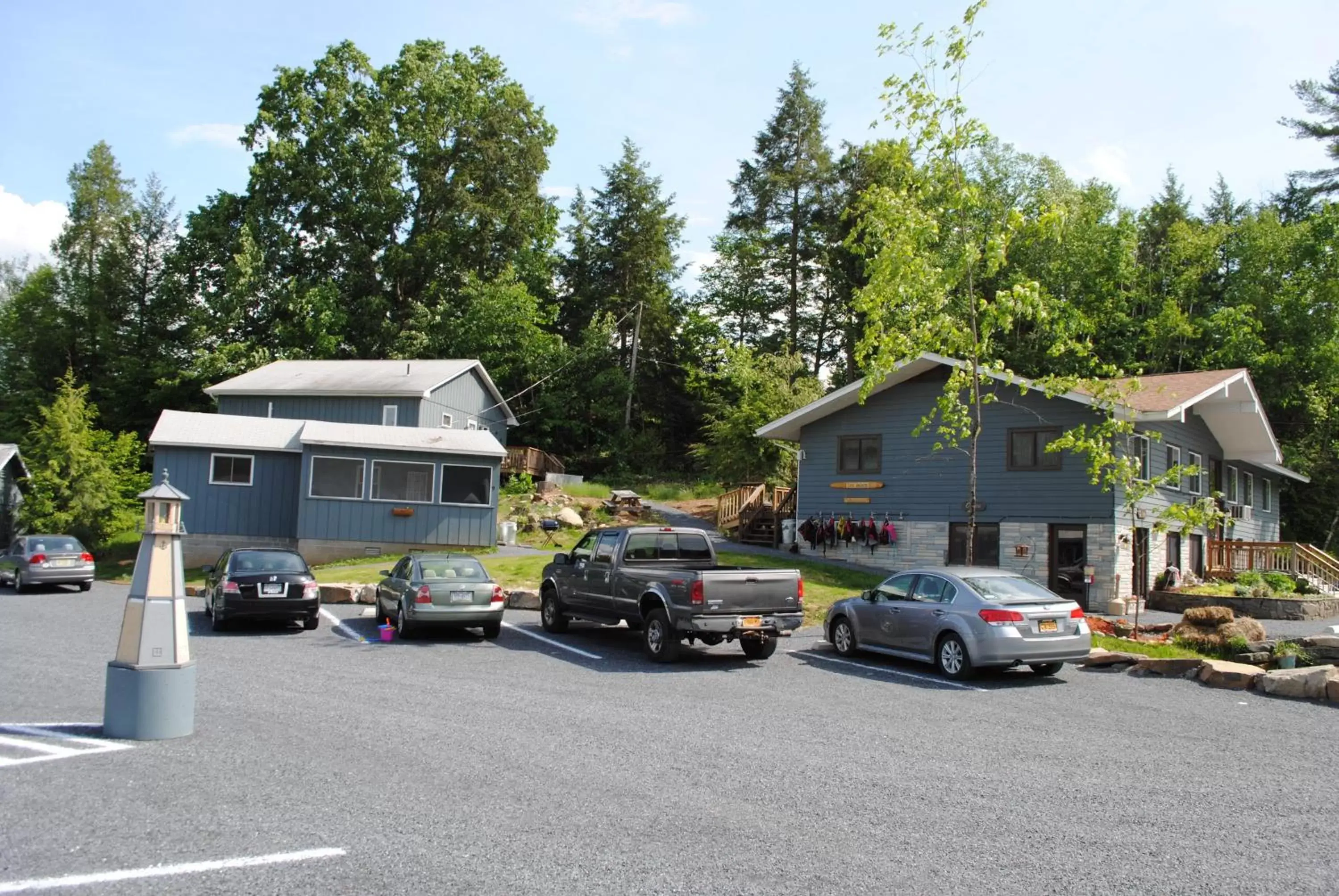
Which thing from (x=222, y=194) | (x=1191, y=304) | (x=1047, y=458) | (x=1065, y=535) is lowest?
(x=1065, y=535)

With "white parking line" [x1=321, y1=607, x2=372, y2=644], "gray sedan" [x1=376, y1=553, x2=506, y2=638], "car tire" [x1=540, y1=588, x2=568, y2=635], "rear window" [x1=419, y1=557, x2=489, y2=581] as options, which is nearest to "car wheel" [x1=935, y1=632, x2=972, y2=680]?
"car tire" [x1=540, y1=588, x2=568, y2=635]

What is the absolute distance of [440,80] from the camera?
50.1 meters

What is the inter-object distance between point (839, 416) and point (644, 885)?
80.3 feet

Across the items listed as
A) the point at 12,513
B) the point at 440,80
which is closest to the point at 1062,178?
the point at 440,80

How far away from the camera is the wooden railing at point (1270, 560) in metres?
26.9

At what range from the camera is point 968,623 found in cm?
1245

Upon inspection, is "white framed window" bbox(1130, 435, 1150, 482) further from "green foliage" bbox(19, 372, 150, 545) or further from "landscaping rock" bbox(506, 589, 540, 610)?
"green foliage" bbox(19, 372, 150, 545)

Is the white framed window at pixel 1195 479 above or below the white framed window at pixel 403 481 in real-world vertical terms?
above

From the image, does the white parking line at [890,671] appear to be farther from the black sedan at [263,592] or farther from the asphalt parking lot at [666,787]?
the black sedan at [263,592]

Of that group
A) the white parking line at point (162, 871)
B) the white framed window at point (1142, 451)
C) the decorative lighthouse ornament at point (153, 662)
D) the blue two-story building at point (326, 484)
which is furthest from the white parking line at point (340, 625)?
the white framed window at point (1142, 451)

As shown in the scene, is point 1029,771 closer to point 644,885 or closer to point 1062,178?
point 644,885

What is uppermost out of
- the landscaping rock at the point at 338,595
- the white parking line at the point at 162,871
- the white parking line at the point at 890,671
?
the landscaping rock at the point at 338,595

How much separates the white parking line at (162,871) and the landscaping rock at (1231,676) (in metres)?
11.3

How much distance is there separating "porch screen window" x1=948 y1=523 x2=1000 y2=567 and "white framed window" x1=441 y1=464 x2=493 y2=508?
13063mm
